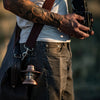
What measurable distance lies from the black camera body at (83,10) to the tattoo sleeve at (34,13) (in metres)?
0.18

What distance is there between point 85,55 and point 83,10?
12.7 ft

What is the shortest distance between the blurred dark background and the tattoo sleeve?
378cm

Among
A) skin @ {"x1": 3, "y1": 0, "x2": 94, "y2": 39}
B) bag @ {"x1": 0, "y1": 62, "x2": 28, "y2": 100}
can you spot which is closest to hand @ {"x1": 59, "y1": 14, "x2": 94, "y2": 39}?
skin @ {"x1": 3, "y1": 0, "x2": 94, "y2": 39}

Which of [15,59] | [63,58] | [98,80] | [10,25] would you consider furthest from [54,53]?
[98,80]

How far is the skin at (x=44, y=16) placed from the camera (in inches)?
82.8

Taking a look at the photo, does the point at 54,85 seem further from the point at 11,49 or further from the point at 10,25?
the point at 10,25

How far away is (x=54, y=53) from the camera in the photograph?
2.21 metres

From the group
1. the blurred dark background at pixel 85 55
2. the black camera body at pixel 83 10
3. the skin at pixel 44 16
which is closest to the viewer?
the skin at pixel 44 16

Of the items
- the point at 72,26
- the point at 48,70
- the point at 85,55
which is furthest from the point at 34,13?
the point at 85,55

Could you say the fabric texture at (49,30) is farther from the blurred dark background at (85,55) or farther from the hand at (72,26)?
the blurred dark background at (85,55)

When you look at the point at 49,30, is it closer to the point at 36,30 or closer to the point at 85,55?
the point at 36,30

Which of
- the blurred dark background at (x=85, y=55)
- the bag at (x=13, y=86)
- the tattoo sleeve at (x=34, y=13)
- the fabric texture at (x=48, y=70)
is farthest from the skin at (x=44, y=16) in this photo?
the blurred dark background at (x=85, y=55)

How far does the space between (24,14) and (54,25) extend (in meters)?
0.22

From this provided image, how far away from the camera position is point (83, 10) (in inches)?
88.7
